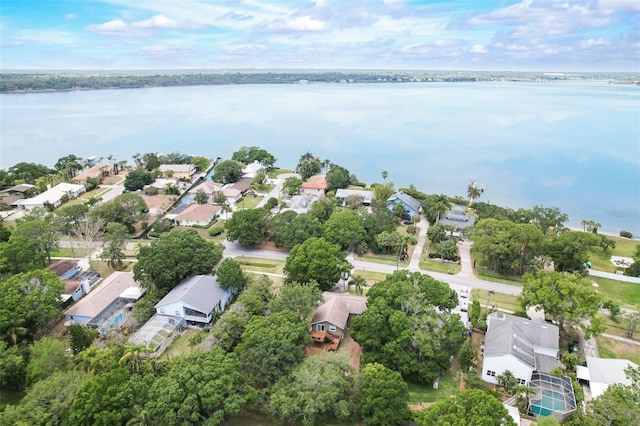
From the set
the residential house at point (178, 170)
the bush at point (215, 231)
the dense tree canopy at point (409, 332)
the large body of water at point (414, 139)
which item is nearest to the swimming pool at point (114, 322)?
the bush at point (215, 231)

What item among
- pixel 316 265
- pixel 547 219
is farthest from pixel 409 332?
pixel 547 219

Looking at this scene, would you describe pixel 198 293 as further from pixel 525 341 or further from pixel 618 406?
pixel 618 406

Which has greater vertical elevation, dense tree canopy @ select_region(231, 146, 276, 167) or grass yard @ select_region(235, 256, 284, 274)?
dense tree canopy @ select_region(231, 146, 276, 167)

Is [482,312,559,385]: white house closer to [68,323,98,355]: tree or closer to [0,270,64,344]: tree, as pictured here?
[68,323,98,355]: tree

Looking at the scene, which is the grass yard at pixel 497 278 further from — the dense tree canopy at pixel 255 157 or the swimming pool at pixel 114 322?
the dense tree canopy at pixel 255 157

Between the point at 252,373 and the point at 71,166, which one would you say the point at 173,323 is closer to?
the point at 252,373

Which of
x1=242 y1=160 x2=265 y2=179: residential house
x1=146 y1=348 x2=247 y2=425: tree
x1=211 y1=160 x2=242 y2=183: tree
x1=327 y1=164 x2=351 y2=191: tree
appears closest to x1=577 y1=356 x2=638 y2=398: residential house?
x1=146 y1=348 x2=247 y2=425: tree
